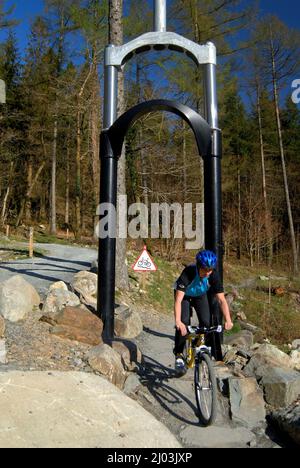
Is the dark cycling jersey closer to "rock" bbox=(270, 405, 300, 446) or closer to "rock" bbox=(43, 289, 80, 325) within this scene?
"rock" bbox=(270, 405, 300, 446)

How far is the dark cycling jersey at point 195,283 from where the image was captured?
5.19 m

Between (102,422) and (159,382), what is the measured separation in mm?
1827

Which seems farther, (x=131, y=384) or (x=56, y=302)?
(x=56, y=302)

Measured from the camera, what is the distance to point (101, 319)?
709 cm

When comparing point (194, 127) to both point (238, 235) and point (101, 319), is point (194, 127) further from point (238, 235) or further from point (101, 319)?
point (238, 235)

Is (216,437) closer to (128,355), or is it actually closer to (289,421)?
(289,421)

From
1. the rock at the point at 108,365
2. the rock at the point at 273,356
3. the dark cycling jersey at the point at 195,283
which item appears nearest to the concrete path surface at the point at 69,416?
the rock at the point at 108,365

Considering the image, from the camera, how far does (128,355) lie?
635 centimetres

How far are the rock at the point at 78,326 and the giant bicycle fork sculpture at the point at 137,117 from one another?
41cm

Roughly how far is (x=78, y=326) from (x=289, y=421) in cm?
324

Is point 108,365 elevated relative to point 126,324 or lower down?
lower down

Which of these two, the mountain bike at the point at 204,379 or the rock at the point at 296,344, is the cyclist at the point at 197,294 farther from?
the rock at the point at 296,344

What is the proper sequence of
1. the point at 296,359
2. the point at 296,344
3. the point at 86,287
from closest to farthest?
the point at 296,359 < the point at 86,287 < the point at 296,344

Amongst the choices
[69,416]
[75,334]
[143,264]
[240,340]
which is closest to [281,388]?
[69,416]
